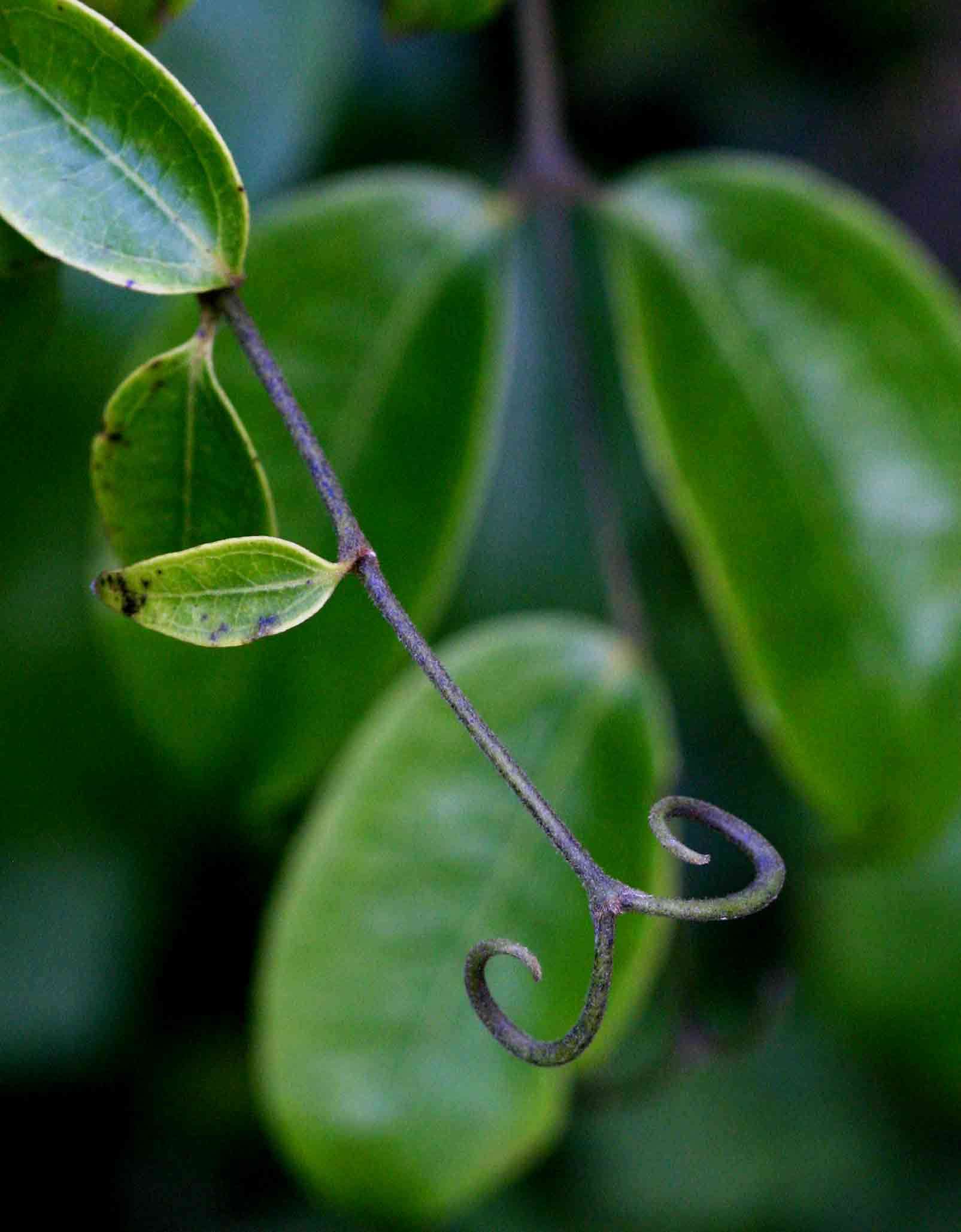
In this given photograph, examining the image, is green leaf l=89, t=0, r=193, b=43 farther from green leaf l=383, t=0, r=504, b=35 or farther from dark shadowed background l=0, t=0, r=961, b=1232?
dark shadowed background l=0, t=0, r=961, b=1232

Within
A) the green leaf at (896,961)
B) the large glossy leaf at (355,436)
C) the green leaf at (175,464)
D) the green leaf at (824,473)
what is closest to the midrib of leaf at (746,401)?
the green leaf at (824,473)

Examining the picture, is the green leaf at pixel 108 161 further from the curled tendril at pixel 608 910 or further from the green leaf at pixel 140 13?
the curled tendril at pixel 608 910

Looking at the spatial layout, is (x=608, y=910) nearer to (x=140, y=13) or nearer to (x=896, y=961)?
(x=140, y=13)

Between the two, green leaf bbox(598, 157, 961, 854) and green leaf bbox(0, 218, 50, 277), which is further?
green leaf bbox(598, 157, 961, 854)


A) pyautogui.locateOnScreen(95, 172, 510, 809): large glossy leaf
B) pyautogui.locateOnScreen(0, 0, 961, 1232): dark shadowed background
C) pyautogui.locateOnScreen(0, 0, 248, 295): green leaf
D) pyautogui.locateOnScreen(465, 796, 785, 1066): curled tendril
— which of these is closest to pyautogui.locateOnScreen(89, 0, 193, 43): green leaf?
pyautogui.locateOnScreen(0, 0, 248, 295): green leaf

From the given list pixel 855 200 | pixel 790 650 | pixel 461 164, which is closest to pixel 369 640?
pixel 790 650

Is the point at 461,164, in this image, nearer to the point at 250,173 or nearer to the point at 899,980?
the point at 250,173
